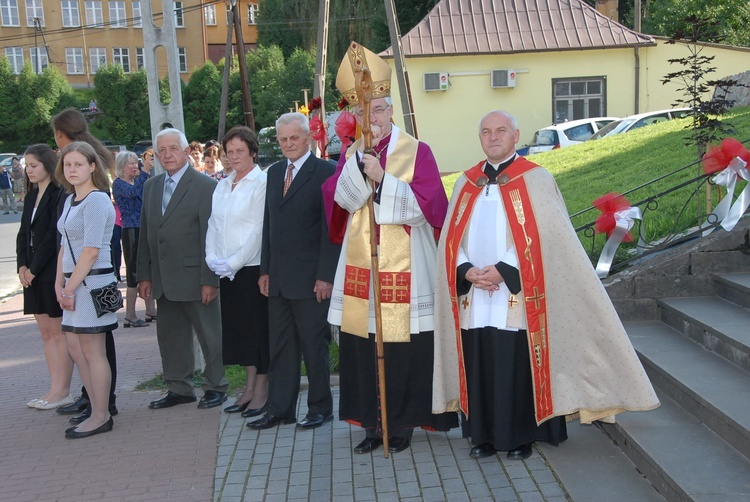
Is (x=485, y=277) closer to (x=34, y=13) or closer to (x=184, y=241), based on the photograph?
(x=184, y=241)

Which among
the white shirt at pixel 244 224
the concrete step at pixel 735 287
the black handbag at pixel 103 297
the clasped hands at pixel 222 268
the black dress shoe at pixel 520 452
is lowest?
the black dress shoe at pixel 520 452

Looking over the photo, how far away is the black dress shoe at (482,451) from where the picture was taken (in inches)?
207

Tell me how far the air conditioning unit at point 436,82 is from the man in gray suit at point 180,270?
822 inches

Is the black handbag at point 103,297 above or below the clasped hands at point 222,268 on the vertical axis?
below

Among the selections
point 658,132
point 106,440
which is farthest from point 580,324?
point 658,132

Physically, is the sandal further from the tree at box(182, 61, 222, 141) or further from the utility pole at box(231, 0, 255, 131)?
the tree at box(182, 61, 222, 141)

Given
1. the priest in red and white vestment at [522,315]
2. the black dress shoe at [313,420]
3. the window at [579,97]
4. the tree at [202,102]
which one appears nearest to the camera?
the priest in red and white vestment at [522,315]

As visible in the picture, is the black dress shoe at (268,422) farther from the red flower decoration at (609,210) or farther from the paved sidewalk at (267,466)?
the red flower decoration at (609,210)

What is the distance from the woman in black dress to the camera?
6.51 meters

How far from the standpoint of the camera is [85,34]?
63.9m

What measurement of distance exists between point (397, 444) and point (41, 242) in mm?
3070

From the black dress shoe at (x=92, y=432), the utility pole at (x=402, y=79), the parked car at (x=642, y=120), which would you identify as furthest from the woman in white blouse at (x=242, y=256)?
the parked car at (x=642, y=120)

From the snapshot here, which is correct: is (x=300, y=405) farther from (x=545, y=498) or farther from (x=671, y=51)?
(x=671, y=51)

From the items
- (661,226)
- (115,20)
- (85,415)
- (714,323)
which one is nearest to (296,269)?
(85,415)
